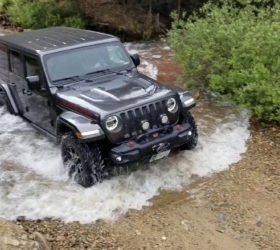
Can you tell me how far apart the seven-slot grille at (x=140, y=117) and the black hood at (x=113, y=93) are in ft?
0.25

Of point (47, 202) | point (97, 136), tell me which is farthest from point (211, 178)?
point (47, 202)

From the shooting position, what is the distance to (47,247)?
436cm

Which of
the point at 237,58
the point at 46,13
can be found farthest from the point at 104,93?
the point at 46,13

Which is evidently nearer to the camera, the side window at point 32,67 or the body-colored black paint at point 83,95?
the body-colored black paint at point 83,95

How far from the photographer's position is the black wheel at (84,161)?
5.22 m

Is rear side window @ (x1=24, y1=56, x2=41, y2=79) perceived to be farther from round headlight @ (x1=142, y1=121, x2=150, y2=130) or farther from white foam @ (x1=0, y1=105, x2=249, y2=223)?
round headlight @ (x1=142, y1=121, x2=150, y2=130)

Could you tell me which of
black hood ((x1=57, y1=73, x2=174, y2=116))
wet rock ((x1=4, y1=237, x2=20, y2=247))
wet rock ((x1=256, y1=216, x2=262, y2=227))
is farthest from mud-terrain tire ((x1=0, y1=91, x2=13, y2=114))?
wet rock ((x1=256, y1=216, x2=262, y2=227))

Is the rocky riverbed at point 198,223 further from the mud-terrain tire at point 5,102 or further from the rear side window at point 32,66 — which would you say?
the mud-terrain tire at point 5,102

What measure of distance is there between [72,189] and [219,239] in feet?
6.64

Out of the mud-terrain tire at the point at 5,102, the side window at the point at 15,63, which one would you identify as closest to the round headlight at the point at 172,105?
the side window at the point at 15,63

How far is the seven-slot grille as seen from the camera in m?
5.16

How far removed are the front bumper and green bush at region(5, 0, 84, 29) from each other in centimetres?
1083

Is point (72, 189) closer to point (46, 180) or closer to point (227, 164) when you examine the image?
point (46, 180)

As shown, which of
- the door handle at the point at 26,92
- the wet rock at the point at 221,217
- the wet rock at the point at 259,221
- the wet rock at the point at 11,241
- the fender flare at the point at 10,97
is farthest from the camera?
the fender flare at the point at 10,97
